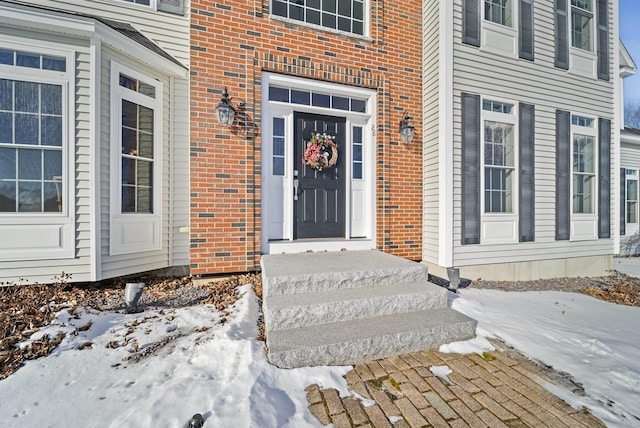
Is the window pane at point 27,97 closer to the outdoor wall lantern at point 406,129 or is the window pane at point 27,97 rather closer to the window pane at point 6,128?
the window pane at point 6,128

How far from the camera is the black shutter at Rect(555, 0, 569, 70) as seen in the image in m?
5.54

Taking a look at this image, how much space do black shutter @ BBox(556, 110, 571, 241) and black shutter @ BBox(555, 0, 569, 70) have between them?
101 cm

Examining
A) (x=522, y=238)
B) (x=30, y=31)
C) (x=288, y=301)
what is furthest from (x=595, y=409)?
(x=30, y=31)

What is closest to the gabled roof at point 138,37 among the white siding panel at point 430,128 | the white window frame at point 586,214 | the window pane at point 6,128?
the window pane at point 6,128

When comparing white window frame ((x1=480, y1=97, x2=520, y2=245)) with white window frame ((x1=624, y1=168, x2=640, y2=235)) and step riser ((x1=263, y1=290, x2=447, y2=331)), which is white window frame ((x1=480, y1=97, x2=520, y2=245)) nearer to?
step riser ((x1=263, y1=290, x2=447, y2=331))

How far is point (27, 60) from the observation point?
3.37 metres

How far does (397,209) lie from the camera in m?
4.85

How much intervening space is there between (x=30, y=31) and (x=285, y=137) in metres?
3.22

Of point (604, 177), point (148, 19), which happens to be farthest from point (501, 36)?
point (148, 19)

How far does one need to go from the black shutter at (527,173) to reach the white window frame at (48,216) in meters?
6.91

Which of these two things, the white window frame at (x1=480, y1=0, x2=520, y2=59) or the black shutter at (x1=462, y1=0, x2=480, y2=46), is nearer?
the black shutter at (x1=462, y1=0, x2=480, y2=46)

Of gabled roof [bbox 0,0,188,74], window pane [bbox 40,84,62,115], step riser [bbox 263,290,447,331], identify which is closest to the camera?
step riser [bbox 263,290,447,331]

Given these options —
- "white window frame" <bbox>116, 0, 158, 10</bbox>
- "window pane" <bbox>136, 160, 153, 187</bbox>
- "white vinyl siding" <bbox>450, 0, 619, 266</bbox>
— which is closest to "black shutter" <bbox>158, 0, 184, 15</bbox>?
"white window frame" <bbox>116, 0, 158, 10</bbox>

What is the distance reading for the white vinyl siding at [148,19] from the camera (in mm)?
4066
